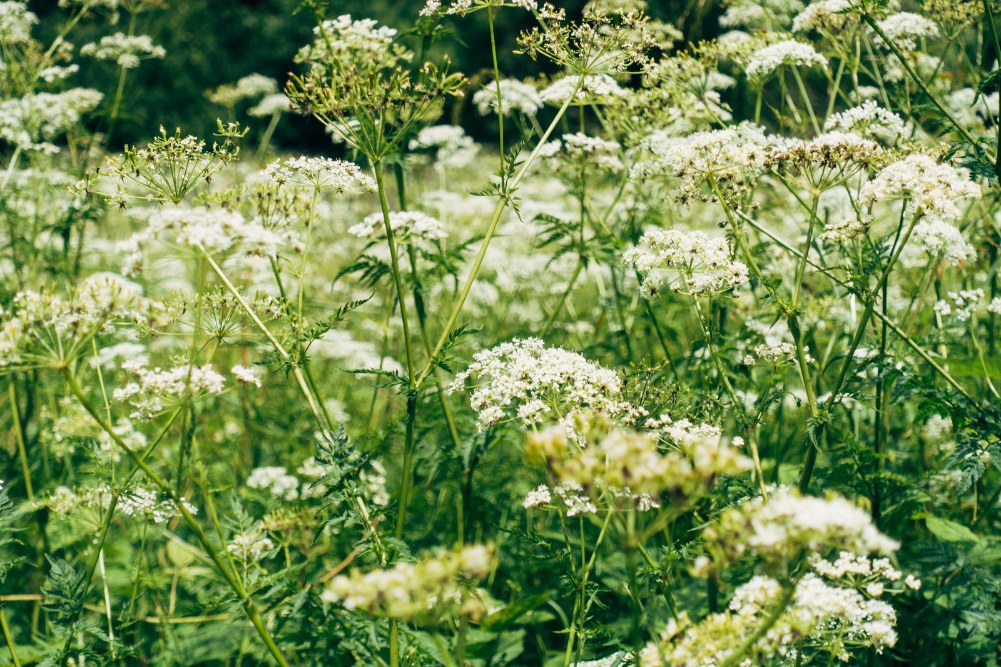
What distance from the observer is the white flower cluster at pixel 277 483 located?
15.3ft

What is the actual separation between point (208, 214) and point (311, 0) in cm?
109

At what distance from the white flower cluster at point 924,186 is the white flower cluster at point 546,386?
62.8 inches

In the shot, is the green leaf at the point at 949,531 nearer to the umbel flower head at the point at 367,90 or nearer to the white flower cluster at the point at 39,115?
the umbel flower head at the point at 367,90

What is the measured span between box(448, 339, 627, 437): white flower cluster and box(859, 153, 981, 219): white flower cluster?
159 cm

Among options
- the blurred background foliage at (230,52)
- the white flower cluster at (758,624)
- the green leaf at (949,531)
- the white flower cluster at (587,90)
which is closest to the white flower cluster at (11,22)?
the white flower cluster at (587,90)

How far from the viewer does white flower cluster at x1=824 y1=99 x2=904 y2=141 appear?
156 inches

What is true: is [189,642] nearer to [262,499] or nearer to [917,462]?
[262,499]

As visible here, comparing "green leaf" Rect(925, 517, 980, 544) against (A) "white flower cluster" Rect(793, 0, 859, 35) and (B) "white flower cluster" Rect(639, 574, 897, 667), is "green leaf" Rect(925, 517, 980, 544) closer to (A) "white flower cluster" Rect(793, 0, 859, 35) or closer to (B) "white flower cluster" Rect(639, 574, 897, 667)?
(B) "white flower cluster" Rect(639, 574, 897, 667)

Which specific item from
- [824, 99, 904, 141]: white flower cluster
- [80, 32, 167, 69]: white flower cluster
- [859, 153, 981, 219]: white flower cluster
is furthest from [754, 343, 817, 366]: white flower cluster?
[80, 32, 167, 69]: white flower cluster

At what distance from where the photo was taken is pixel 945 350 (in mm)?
4309

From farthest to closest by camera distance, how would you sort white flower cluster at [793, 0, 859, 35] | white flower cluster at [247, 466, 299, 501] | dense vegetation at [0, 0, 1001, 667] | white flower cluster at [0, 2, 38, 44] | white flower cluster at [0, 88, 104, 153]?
white flower cluster at [0, 2, 38, 44], white flower cluster at [0, 88, 104, 153], white flower cluster at [247, 466, 299, 501], white flower cluster at [793, 0, 859, 35], dense vegetation at [0, 0, 1001, 667]

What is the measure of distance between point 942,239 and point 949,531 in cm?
178

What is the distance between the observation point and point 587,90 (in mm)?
3904

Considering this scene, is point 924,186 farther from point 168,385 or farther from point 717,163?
point 168,385
